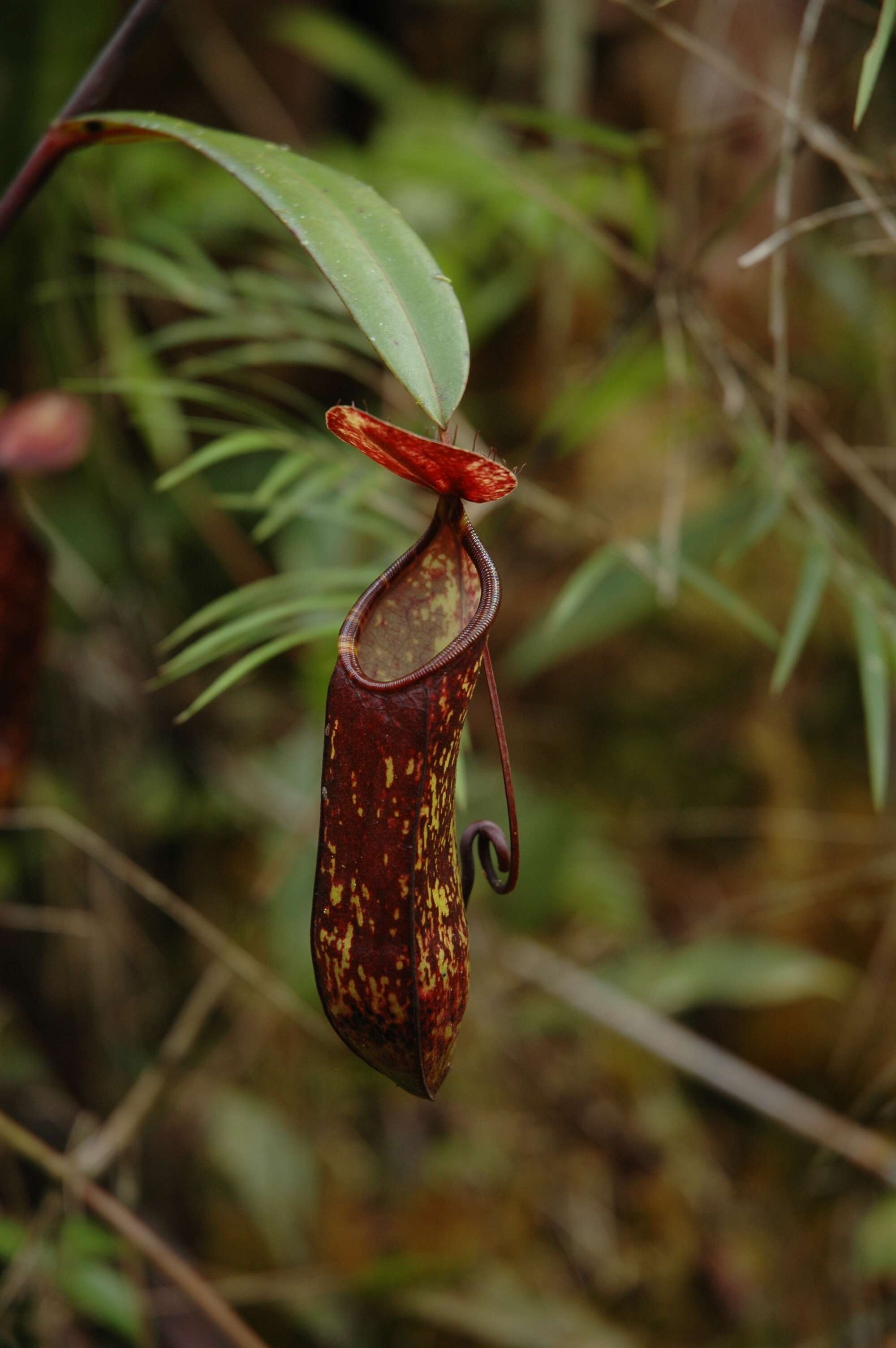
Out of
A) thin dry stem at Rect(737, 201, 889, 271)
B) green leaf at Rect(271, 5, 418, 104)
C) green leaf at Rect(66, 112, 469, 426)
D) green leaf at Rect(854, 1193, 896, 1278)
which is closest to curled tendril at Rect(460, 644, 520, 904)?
green leaf at Rect(66, 112, 469, 426)

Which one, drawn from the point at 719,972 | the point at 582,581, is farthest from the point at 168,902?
the point at 719,972

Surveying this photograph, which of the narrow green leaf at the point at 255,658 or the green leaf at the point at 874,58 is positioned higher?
the green leaf at the point at 874,58

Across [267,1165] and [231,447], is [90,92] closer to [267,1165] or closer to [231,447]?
[231,447]

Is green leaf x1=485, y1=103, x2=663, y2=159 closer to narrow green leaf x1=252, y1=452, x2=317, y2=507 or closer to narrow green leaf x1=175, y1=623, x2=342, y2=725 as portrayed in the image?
narrow green leaf x1=252, y1=452, x2=317, y2=507

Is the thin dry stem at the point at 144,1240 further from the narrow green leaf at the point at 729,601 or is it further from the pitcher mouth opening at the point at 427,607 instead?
the narrow green leaf at the point at 729,601

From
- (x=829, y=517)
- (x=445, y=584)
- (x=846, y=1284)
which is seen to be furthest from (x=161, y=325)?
(x=846, y=1284)

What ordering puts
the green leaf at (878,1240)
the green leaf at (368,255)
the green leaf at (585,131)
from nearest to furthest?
the green leaf at (368,255) → the green leaf at (585,131) → the green leaf at (878,1240)

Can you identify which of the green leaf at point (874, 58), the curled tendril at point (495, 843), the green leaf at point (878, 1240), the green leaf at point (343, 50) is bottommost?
the green leaf at point (878, 1240)

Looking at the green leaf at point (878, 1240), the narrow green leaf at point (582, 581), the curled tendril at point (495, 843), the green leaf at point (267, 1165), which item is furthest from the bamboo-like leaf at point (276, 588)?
the green leaf at point (878, 1240)
